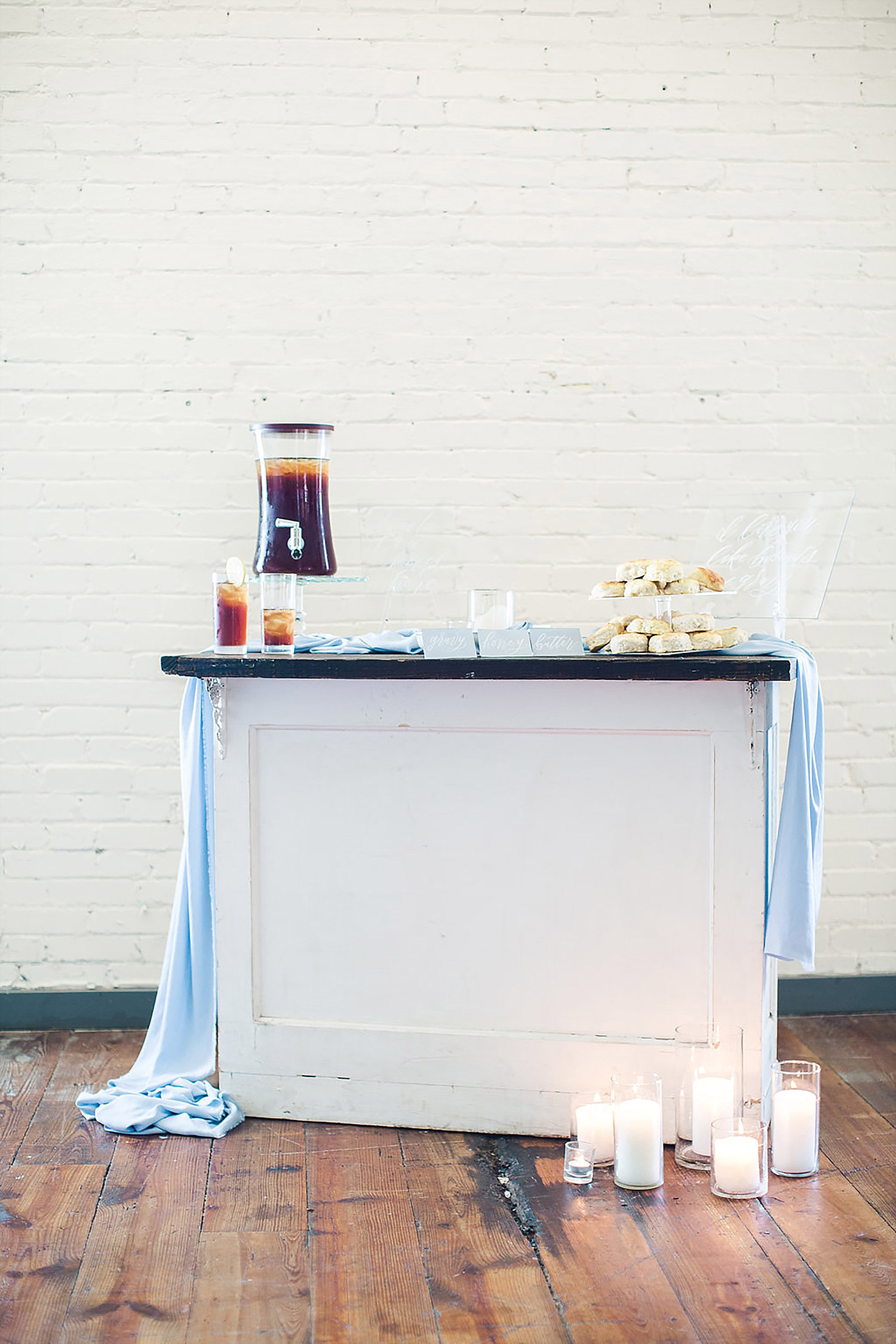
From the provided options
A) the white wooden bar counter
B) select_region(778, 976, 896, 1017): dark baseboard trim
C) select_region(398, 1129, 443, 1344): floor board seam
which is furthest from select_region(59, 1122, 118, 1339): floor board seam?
select_region(778, 976, 896, 1017): dark baseboard trim

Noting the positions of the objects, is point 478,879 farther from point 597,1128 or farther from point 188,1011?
point 188,1011

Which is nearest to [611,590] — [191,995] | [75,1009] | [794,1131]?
[794,1131]

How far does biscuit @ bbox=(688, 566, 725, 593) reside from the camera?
93.4 inches

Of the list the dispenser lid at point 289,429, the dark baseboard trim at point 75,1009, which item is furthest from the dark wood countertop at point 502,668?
the dark baseboard trim at point 75,1009

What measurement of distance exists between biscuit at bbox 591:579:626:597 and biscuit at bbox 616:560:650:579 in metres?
0.02

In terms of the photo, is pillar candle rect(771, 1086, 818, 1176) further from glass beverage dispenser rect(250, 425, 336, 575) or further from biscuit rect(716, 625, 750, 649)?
glass beverage dispenser rect(250, 425, 336, 575)

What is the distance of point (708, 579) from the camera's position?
2.37 meters

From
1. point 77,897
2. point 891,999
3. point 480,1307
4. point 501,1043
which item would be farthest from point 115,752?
point 891,999

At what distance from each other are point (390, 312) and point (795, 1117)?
1981 mm

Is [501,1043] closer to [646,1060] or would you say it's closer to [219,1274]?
[646,1060]

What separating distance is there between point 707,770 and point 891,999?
49.3 inches

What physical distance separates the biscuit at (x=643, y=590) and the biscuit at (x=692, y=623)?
0.07m

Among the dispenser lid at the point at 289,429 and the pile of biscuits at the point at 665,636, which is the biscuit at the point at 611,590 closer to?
the pile of biscuits at the point at 665,636

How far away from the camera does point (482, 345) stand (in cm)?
302
